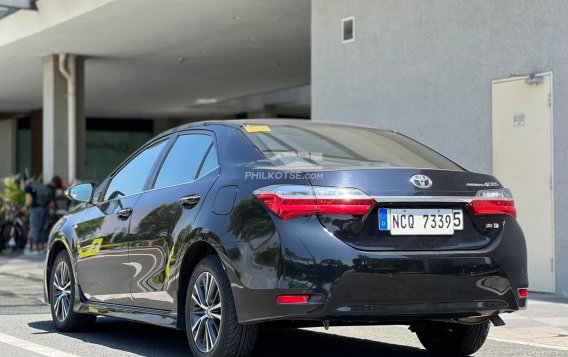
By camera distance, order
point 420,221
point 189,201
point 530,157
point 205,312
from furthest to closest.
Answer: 1. point 530,157
2. point 189,201
3. point 205,312
4. point 420,221

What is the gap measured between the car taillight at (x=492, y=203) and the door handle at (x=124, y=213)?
2570 millimetres

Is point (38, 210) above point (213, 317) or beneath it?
above

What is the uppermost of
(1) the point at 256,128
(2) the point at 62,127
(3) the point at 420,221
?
(2) the point at 62,127

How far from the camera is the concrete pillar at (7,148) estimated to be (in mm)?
46188

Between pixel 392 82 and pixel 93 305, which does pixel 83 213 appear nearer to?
pixel 93 305

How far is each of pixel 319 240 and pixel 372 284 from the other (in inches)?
14.7

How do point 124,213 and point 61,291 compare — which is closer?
point 124,213

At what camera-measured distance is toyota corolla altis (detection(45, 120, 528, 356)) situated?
5.63m

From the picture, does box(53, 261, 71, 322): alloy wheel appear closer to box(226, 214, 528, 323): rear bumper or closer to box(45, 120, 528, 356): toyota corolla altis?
box(45, 120, 528, 356): toyota corolla altis

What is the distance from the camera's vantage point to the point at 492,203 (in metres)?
6.05

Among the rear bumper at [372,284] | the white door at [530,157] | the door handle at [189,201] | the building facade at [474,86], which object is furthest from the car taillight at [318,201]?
the white door at [530,157]

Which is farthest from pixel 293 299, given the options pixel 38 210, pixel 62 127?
pixel 62 127

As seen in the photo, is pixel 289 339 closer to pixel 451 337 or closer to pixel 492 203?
pixel 451 337

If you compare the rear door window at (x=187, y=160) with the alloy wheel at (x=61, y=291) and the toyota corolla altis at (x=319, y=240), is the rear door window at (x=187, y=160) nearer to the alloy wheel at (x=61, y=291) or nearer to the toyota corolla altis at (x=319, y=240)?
the toyota corolla altis at (x=319, y=240)
